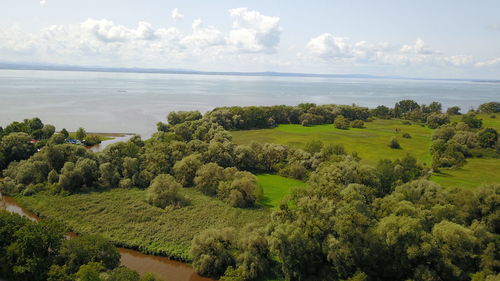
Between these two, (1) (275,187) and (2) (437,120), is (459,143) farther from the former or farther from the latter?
(1) (275,187)

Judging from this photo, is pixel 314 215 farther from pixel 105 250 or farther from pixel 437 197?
pixel 105 250

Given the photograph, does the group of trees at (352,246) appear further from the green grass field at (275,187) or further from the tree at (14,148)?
the tree at (14,148)

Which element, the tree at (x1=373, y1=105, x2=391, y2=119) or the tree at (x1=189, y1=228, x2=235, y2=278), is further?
the tree at (x1=373, y1=105, x2=391, y2=119)

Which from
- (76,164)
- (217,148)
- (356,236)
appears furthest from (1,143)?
(356,236)

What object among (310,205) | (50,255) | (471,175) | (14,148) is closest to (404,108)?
(471,175)

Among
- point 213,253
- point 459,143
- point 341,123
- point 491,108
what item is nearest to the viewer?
point 213,253

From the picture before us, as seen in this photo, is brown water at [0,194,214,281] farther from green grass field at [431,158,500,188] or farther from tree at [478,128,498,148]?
tree at [478,128,498,148]

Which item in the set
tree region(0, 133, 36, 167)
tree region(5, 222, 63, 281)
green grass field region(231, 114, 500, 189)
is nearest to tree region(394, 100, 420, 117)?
green grass field region(231, 114, 500, 189)
